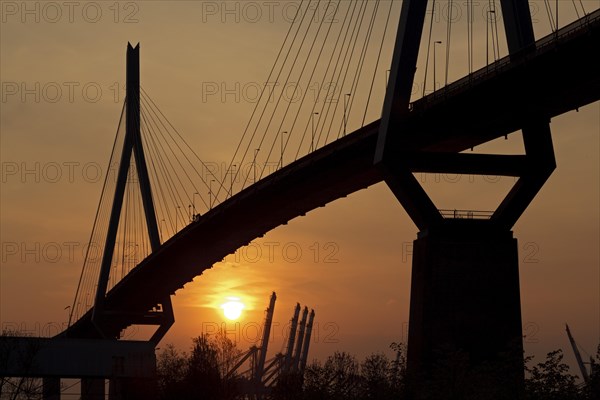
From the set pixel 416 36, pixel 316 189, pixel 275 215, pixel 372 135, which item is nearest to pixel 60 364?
pixel 275 215

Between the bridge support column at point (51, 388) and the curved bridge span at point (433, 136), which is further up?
the curved bridge span at point (433, 136)

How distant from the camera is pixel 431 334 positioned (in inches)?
1916

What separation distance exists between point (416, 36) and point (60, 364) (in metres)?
39.3

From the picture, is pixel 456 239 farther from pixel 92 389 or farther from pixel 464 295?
pixel 92 389

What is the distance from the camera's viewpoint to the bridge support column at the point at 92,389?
274ft

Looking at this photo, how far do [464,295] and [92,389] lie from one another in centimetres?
4358

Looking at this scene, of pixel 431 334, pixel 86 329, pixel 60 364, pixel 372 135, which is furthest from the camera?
pixel 86 329

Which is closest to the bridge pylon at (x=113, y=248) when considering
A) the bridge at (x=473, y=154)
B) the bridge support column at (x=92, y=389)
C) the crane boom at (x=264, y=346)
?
the bridge support column at (x=92, y=389)

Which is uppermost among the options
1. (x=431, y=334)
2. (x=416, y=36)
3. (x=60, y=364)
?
(x=416, y=36)

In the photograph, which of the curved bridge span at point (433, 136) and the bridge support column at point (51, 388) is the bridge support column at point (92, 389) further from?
the curved bridge span at point (433, 136)

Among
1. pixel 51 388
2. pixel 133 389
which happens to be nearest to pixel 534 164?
pixel 133 389

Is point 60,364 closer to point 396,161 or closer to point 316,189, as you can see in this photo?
point 316,189

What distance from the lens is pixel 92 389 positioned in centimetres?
8650

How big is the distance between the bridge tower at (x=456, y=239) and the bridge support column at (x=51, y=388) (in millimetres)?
39673
